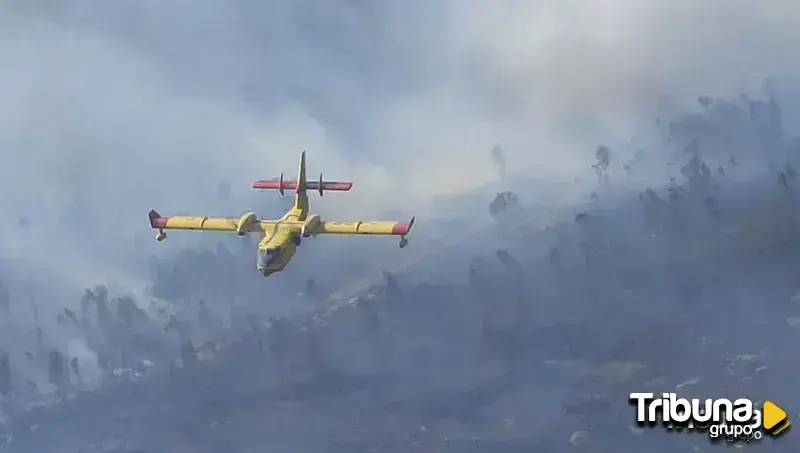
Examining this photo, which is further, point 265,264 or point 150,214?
point 150,214

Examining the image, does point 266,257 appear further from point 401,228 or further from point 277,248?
point 401,228

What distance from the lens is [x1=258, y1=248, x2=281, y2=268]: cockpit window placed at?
17912 cm

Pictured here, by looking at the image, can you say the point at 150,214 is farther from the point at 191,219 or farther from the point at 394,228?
the point at 394,228

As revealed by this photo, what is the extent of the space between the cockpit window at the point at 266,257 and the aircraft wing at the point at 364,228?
43.0 feet

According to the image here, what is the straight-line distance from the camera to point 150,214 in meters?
200

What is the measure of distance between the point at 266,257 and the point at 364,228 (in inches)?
842

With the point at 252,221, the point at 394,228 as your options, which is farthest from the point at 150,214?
the point at 394,228

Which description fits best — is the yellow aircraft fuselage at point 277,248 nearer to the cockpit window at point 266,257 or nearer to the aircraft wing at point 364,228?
the cockpit window at point 266,257

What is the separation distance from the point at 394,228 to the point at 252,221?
32.2 m

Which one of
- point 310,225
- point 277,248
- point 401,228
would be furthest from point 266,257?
point 401,228

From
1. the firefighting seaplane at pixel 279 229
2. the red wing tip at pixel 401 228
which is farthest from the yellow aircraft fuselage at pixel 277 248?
the red wing tip at pixel 401 228

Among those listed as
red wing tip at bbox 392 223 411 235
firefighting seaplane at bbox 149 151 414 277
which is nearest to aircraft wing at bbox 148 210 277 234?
firefighting seaplane at bbox 149 151 414 277

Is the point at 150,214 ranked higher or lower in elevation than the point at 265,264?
higher

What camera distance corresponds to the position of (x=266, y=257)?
17962 centimetres
